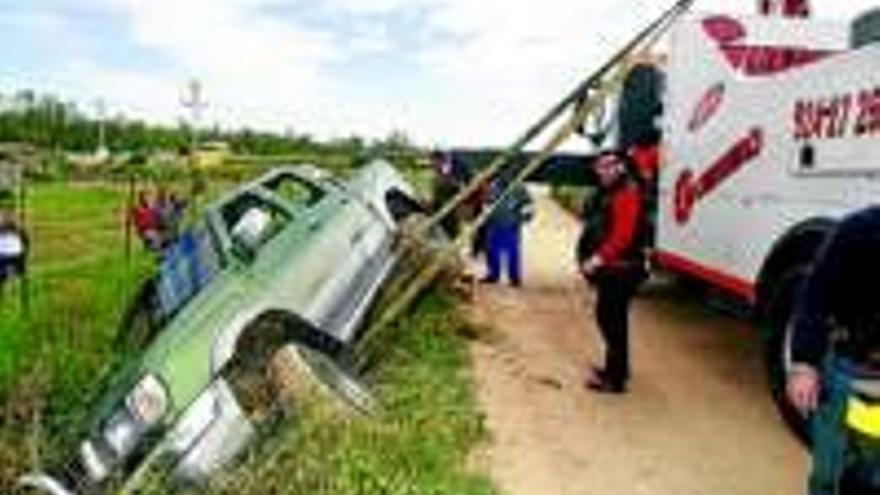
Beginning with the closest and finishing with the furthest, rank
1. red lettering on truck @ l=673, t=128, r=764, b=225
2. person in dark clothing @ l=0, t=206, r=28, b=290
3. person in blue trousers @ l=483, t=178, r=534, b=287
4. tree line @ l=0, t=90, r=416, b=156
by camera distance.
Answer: red lettering on truck @ l=673, t=128, r=764, b=225, person in blue trousers @ l=483, t=178, r=534, b=287, person in dark clothing @ l=0, t=206, r=28, b=290, tree line @ l=0, t=90, r=416, b=156

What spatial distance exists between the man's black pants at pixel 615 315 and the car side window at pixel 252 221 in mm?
2080

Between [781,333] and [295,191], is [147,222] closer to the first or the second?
[295,191]

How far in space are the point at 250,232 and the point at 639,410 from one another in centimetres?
279

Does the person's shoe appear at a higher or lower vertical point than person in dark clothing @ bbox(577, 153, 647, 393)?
lower

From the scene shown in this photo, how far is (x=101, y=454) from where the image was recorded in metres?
9.16

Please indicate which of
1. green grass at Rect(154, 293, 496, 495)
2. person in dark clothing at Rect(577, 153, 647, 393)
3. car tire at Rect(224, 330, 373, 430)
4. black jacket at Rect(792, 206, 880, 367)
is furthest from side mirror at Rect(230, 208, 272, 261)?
black jacket at Rect(792, 206, 880, 367)

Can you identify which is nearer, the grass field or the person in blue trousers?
the grass field

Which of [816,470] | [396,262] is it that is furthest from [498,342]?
Answer: [816,470]

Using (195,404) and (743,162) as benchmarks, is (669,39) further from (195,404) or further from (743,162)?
(195,404)

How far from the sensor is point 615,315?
11.2 meters

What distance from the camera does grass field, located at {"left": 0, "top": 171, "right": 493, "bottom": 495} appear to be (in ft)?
27.3

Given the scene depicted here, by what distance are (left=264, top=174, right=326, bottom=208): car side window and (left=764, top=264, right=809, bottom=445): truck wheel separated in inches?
143

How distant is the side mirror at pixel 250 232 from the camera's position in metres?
11.1

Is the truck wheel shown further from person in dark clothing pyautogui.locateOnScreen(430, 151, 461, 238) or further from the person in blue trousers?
the person in blue trousers
